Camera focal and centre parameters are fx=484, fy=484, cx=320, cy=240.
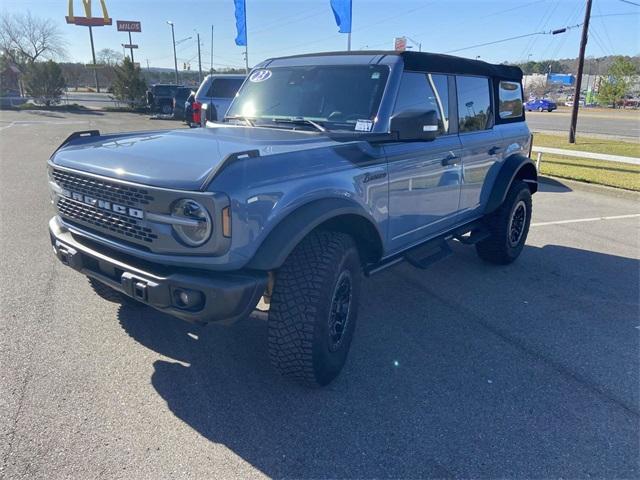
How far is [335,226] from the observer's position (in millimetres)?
3115

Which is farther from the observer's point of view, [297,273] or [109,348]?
[109,348]

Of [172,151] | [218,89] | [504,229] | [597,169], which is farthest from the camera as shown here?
[218,89]

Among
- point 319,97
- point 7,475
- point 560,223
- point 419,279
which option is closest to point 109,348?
point 7,475

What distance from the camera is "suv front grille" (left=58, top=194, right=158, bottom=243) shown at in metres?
2.56

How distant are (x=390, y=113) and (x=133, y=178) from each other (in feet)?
6.13

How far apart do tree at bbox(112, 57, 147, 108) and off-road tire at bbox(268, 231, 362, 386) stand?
34.2m

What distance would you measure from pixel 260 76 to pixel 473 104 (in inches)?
79.1

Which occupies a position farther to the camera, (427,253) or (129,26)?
(129,26)

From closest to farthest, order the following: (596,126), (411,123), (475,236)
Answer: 1. (411,123)
2. (475,236)
3. (596,126)

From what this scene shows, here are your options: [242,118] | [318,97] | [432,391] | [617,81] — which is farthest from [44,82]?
[617,81]

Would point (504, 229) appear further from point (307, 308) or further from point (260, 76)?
point (307, 308)

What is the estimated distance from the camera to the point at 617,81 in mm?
48594

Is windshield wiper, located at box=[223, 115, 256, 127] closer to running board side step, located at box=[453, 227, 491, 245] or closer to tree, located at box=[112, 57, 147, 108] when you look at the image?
running board side step, located at box=[453, 227, 491, 245]

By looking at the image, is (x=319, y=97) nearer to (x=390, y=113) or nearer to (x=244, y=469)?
(x=390, y=113)
